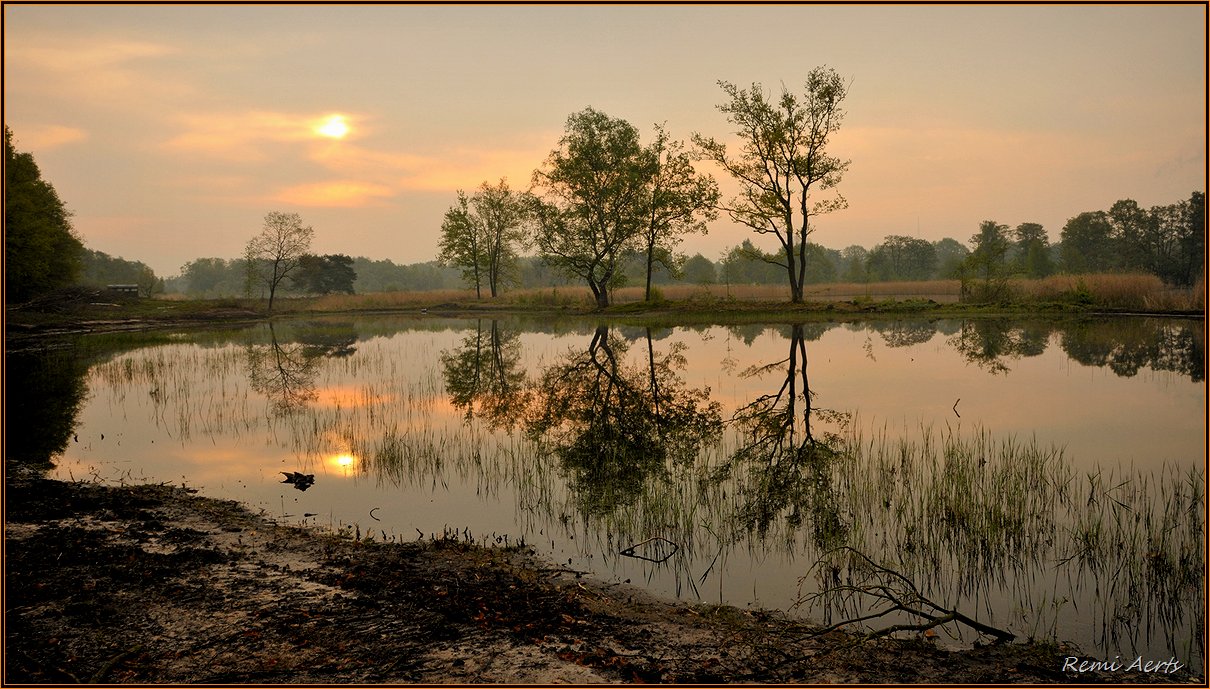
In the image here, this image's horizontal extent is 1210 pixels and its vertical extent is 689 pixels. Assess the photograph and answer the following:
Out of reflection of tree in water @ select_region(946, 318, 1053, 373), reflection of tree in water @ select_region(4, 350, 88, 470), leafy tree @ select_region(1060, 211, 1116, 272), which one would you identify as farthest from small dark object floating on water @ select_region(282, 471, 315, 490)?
leafy tree @ select_region(1060, 211, 1116, 272)

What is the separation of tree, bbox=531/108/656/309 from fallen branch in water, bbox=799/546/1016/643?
2296 inches

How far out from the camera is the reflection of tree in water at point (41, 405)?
52.7 feet

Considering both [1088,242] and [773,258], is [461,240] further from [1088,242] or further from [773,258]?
[1088,242]

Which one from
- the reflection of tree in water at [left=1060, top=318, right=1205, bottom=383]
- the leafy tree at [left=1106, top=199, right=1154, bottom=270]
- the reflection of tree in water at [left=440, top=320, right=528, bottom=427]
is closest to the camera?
the reflection of tree in water at [left=440, top=320, right=528, bottom=427]

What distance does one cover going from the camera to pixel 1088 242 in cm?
11400

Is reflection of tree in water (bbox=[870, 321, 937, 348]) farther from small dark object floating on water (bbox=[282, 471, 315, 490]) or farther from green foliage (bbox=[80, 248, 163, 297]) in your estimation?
green foliage (bbox=[80, 248, 163, 297])

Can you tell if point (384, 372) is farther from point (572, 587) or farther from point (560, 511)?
point (572, 587)

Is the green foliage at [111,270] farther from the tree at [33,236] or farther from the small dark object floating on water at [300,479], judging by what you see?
the small dark object floating on water at [300,479]

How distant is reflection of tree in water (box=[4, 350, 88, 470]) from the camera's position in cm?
1608

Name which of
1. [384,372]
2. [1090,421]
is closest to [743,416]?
[1090,421]

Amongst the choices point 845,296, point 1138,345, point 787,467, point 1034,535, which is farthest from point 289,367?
point 845,296

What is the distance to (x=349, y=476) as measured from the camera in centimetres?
1380

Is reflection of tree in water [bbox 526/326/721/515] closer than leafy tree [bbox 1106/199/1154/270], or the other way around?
reflection of tree in water [bbox 526/326/721/515]

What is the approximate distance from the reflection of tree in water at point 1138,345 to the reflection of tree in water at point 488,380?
66.0ft
